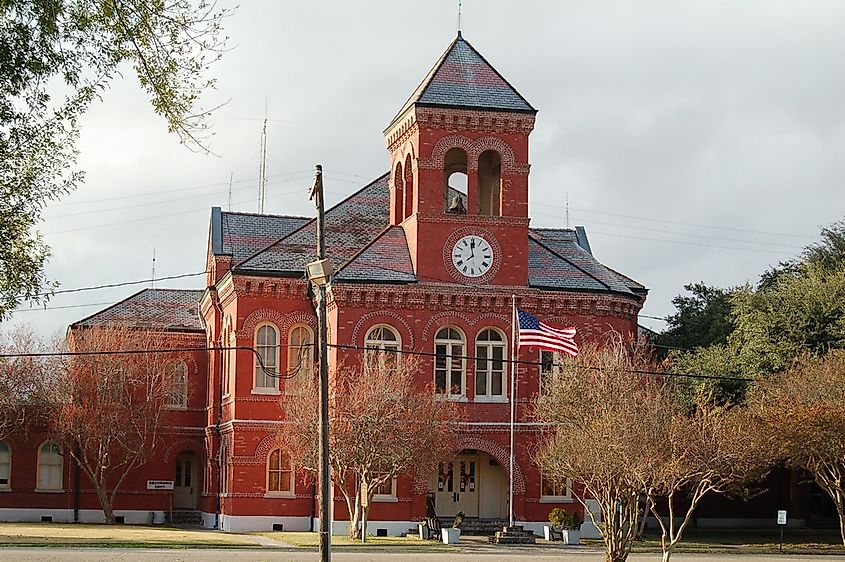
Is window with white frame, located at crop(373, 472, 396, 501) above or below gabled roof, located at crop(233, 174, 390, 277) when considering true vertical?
below

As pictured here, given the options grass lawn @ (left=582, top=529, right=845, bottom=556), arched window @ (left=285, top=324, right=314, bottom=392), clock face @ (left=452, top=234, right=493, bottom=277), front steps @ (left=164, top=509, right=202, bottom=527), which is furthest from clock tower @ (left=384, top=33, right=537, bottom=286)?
front steps @ (left=164, top=509, right=202, bottom=527)

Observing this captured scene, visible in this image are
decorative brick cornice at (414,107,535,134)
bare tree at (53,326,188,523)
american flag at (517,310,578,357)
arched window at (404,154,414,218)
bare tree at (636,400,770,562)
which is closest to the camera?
bare tree at (636,400,770,562)

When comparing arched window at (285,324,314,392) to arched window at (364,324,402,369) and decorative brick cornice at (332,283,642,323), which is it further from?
decorative brick cornice at (332,283,642,323)

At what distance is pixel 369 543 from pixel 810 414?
1415 cm

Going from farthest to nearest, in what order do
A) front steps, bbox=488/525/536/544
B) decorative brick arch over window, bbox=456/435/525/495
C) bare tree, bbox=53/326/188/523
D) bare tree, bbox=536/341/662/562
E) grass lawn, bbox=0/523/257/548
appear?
bare tree, bbox=53/326/188/523 → decorative brick arch over window, bbox=456/435/525/495 → front steps, bbox=488/525/536/544 → grass lawn, bbox=0/523/257/548 → bare tree, bbox=536/341/662/562

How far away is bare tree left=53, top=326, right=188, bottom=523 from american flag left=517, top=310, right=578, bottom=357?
1558 centimetres

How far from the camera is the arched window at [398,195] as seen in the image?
164 feet

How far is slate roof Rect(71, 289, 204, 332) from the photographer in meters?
55.9

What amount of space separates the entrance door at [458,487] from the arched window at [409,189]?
9033 millimetres

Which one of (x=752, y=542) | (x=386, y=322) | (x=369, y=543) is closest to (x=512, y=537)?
(x=369, y=543)

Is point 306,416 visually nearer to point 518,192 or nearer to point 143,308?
point 518,192

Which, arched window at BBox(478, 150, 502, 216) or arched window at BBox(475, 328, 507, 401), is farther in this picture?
arched window at BBox(478, 150, 502, 216)

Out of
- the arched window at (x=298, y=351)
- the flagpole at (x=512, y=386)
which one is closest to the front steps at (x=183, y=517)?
the arched window at (x=298, y=351)

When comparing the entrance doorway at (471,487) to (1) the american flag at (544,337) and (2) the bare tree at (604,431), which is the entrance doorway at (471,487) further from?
(1) the american flag at (544,337)
